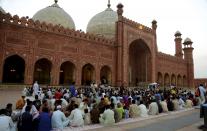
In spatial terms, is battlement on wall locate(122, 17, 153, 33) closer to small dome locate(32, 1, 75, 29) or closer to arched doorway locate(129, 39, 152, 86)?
arched doorway locate(129, 39, 152, 86)

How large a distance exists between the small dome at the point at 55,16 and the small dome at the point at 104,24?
292cm

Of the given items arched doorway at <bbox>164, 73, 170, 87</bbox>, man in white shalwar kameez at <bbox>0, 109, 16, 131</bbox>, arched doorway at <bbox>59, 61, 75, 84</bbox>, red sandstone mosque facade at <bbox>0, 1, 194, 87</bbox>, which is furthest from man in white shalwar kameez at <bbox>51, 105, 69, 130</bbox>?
arched doorway at <bbox>164, 73, 170, 87</bbox>

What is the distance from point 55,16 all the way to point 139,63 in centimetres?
1118

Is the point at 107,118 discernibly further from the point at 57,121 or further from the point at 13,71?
the point at 13,71

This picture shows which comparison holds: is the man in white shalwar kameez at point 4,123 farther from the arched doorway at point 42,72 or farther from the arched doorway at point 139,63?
the arched doorway at point 139,63

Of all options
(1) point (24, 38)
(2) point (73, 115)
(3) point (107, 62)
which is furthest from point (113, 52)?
(2) point (73, 115)

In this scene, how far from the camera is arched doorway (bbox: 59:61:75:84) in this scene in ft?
66.5

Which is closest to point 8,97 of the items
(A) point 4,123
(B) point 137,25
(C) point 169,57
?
(A) point 4,123

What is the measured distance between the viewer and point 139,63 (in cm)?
2814

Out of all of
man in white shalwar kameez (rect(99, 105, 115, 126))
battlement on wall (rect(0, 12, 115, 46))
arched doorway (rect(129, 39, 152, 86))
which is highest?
battlement on wall (rect(0, 12, 115, 46))

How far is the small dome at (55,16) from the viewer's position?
25.8 meters

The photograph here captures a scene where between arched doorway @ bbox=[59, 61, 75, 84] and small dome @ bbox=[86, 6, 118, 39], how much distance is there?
8690mm

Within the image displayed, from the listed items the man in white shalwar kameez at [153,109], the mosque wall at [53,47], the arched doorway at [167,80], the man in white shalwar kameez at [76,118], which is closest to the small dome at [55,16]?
the mosque wall at [53,47]

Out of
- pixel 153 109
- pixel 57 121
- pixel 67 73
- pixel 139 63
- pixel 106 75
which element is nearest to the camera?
pixel 57 121
